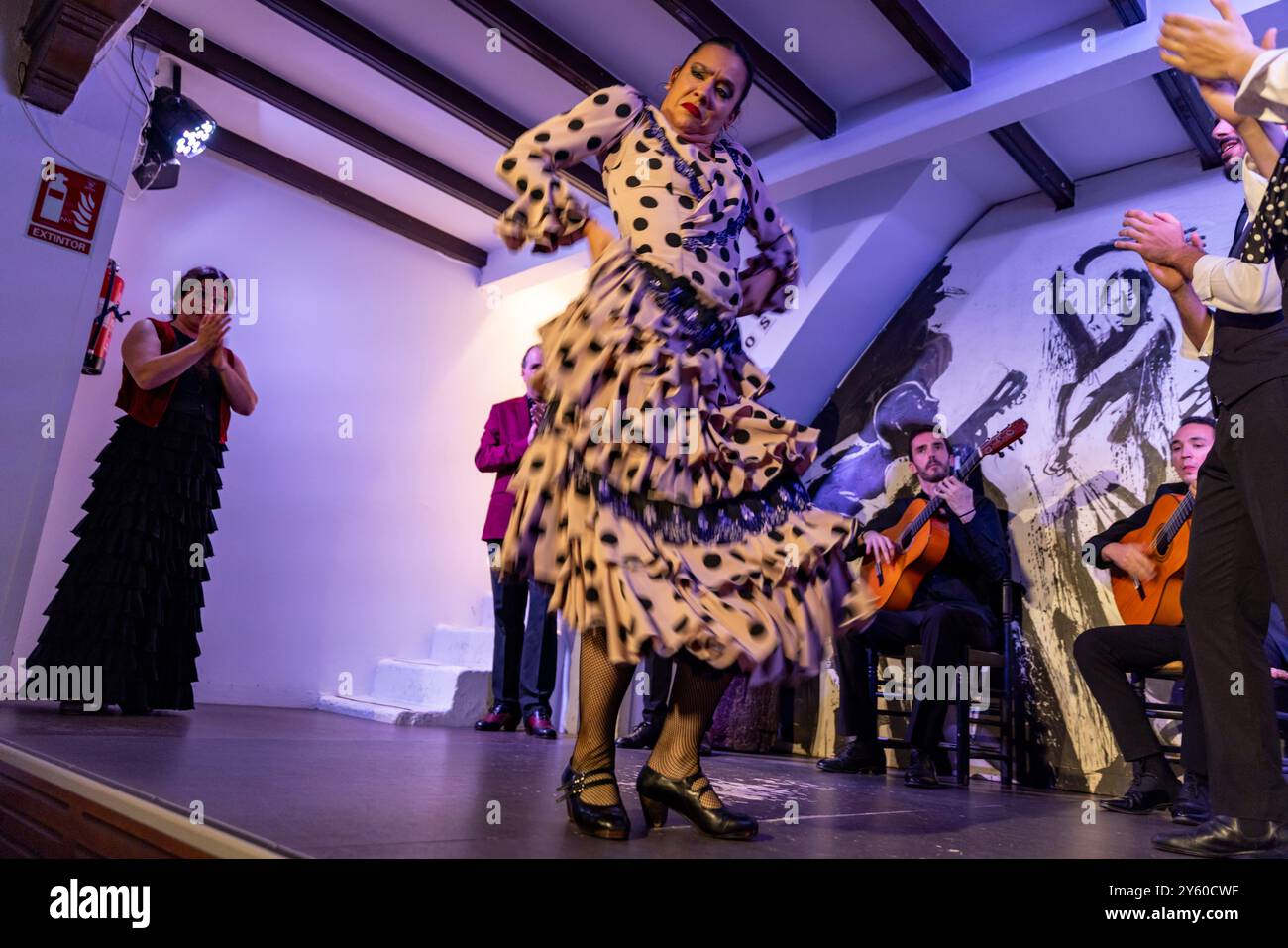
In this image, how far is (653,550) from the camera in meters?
1.74

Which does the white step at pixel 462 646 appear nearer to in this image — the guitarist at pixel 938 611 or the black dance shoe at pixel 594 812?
the guitarist at pixel 938 611

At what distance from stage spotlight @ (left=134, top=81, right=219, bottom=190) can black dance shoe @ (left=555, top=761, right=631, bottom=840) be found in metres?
3.94

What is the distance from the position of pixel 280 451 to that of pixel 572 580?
14.4 feet

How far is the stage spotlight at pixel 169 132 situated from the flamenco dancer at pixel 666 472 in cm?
320

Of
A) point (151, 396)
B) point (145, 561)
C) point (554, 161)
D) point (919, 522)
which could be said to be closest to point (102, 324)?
point (151, 396)

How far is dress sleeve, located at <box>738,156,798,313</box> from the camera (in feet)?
7.20

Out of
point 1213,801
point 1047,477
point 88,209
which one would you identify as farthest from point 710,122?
point 1047,477

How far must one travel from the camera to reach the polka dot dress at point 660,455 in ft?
5.59

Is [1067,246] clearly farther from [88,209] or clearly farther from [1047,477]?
[88,209]

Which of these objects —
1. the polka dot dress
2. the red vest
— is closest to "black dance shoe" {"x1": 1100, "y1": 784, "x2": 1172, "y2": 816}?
the polka dot dress

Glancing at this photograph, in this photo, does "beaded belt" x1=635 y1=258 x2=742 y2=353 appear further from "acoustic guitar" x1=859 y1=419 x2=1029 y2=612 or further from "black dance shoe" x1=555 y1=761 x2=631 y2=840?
"acoustic guitar" x1=859 y1=419 x2=1029 y2=612

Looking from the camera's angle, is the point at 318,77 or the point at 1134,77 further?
the point at 318,77

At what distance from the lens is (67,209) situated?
3.97 metres

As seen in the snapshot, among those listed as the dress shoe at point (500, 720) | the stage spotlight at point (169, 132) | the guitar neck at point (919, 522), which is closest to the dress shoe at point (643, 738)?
the dress shoe at point (500, 720)
